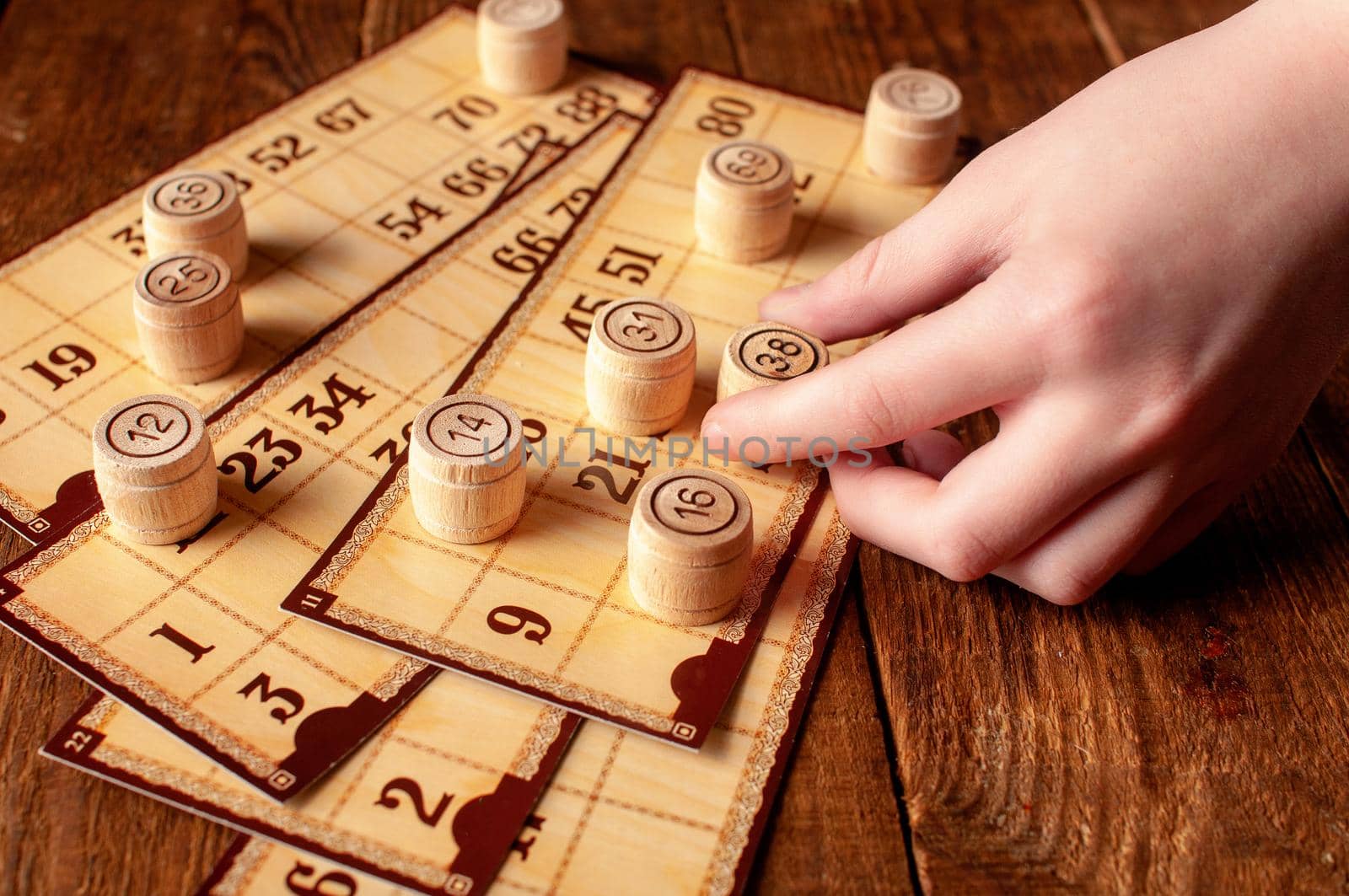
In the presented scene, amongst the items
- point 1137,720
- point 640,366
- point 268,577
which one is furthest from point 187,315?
point 1137,720

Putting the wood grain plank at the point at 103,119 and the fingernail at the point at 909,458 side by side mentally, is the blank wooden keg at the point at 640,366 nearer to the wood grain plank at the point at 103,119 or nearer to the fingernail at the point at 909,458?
the fingernail at the point at 909,458

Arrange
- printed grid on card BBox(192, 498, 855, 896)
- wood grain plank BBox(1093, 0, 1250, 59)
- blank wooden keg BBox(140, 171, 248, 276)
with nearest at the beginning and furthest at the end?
printed grid on card BBox(192, 498, 855, 896) < blank wooden keg BBox(140, 171, 248, 276) < wood grain plank BBox(1093, 0, 1250, 59)

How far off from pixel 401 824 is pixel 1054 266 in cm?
65

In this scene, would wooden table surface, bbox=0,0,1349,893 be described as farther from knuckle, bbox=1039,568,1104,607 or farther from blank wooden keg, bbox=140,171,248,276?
blank wooden keg, bbox=140,171,248,276

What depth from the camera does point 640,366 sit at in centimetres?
117

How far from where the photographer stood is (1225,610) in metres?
1.11

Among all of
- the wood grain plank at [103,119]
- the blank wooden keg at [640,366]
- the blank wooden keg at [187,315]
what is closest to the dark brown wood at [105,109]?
the wood grain plank at [103,119]

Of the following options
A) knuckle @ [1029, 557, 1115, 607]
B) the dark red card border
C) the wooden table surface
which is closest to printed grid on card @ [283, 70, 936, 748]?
the dark red card border

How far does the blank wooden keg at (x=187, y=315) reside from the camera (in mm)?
1189

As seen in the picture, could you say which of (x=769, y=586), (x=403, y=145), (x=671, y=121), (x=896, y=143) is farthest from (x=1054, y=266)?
(x=403, y=145)

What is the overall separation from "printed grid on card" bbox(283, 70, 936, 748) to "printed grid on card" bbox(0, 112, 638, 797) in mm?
36

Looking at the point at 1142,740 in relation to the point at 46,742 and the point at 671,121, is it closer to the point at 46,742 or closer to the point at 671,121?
the point at 46,742

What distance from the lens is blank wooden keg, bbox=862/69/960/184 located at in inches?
60.8

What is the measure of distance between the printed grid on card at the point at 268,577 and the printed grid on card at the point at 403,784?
0.6 inches
